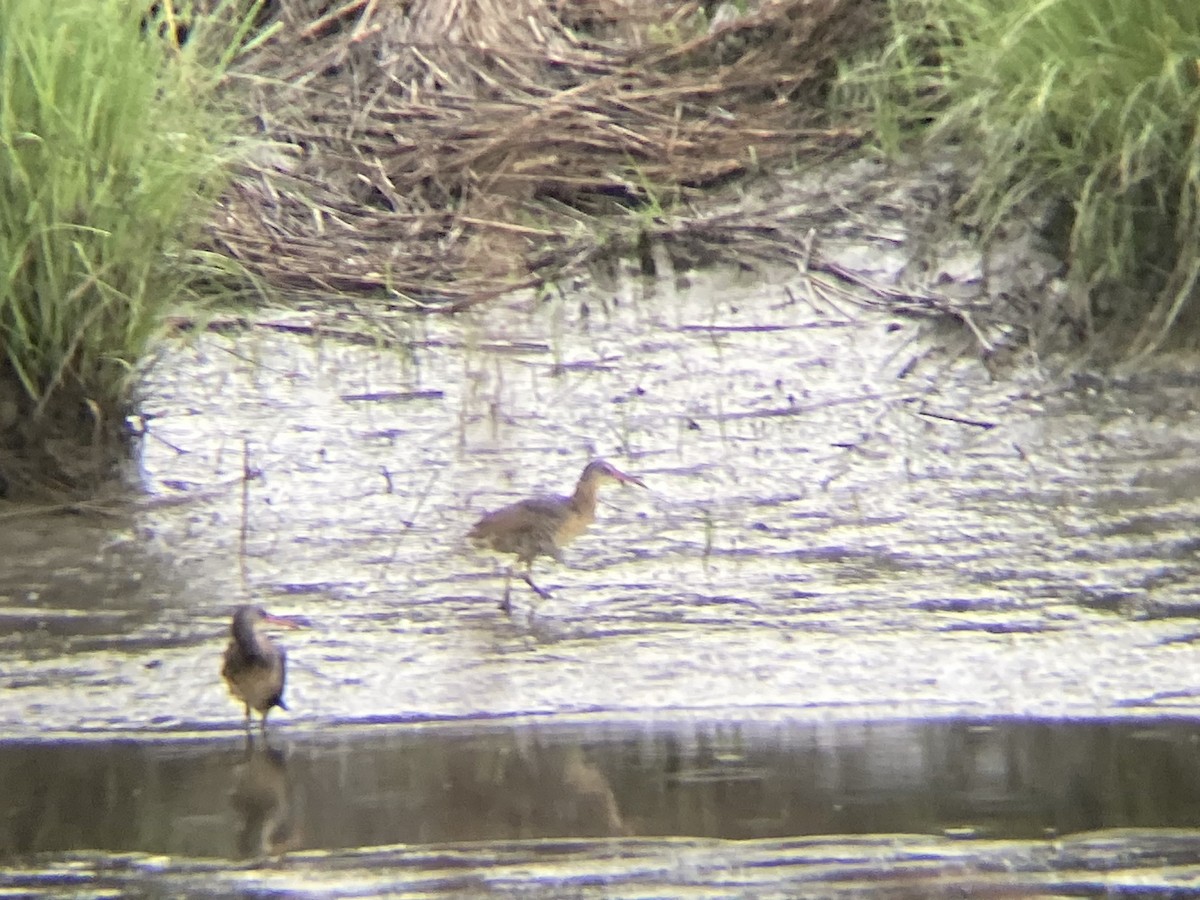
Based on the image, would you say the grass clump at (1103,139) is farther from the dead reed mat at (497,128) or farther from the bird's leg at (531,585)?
the bird's leg at (531,585)

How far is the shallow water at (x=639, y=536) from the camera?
193 inches

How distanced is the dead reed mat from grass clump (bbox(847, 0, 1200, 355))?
1096 mm

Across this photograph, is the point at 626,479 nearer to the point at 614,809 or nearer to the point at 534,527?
the point at 534,527

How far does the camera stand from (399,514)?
630cm

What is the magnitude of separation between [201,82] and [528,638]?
3.10 metres

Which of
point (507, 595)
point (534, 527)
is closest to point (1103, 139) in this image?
point (534, 527)

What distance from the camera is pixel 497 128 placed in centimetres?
866

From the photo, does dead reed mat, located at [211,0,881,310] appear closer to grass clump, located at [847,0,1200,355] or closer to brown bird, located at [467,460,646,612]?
grass clump, located at [847,0,1200,355]

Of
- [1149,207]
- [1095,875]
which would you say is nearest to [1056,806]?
[1095,875]

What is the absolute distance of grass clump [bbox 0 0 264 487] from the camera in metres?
6.19

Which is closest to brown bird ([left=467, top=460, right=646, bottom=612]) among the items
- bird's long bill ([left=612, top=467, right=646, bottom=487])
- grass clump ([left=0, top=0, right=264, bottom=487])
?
bird's long bill ([left=612, top=467, right=646, bottom=487])

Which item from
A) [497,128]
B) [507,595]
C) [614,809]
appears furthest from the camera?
[497,128]

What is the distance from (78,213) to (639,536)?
1.95m

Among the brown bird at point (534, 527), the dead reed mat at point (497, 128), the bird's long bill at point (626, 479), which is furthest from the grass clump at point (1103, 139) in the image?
the brown bird at point (534, 527)
